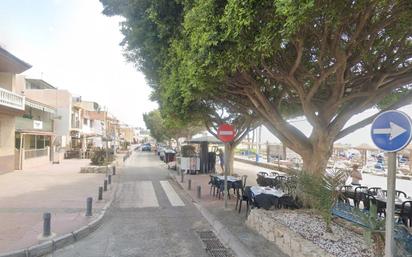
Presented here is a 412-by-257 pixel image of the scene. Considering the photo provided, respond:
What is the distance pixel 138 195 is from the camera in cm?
1509

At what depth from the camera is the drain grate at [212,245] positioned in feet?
24.2

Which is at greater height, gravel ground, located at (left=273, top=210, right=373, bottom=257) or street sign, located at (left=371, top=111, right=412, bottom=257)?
street sign, located at (left=371, top=111, right=412, bottom=257)

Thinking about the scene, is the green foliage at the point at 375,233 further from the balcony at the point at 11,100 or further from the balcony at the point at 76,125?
the balcony at the point at 76,125

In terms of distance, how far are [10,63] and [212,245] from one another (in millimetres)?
19350

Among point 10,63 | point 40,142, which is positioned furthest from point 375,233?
point 40,142

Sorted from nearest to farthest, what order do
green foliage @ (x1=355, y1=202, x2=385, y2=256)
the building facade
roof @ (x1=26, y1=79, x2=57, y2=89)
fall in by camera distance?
1. green foliage @ (x1=355, y1=202, x2=385, y2=256)
2. the building facade
3. roof @ (x1=26, y1=79, x2=57, y2=89)

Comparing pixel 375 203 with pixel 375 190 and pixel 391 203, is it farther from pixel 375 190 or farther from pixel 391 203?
pixel 391 203

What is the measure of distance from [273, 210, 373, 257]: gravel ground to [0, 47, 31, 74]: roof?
1842cm

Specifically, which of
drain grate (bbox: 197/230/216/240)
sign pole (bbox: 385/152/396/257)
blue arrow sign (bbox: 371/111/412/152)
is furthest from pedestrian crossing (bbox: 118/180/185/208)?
blue arrow sign (bbox: 371/111/412/152)

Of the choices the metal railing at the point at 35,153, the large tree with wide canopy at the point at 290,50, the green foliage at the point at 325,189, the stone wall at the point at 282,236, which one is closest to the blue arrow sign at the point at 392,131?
the large tree with wide canopy at the point at 290,50

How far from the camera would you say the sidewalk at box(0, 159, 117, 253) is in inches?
317

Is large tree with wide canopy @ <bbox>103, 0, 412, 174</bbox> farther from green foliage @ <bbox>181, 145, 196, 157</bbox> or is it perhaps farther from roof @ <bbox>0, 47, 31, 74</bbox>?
green foliage @ <bbox>181, 145, 196, 157</bbox>

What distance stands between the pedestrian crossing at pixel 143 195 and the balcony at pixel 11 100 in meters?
8.45

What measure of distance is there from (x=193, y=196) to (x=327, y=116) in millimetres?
6911
